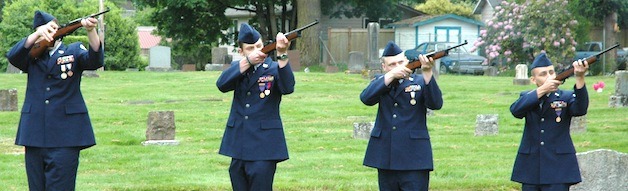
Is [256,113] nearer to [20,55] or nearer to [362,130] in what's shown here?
[20,55]

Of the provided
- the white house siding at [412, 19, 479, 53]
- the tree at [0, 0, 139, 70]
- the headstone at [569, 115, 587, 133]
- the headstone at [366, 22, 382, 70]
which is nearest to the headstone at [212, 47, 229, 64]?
the headstone at [366, 22, 382, 70]

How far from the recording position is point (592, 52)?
40.7 meters

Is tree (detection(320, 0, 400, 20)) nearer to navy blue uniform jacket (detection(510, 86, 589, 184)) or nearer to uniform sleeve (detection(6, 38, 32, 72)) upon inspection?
navy blue uniform jacket (detection(510, 86, 589, 184))

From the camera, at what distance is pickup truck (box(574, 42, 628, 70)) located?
123ft

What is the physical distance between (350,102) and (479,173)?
10.1 m

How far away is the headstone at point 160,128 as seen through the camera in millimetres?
15086

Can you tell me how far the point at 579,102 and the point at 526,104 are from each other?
1.29 feet

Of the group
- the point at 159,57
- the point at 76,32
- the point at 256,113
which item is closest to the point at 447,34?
the point at 159,57

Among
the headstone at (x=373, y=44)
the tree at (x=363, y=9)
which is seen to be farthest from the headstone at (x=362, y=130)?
the tree at (x=363, y=9)

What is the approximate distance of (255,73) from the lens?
8.38 meters

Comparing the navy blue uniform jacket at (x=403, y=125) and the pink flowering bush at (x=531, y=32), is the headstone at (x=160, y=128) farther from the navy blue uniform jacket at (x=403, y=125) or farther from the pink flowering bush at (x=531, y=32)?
the pink flowering bush at (x=531, y=32)

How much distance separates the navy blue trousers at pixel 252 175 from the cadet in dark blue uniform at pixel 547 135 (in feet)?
6.35

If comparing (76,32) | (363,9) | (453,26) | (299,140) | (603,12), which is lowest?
(299,140)

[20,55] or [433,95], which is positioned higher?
[20,55]
